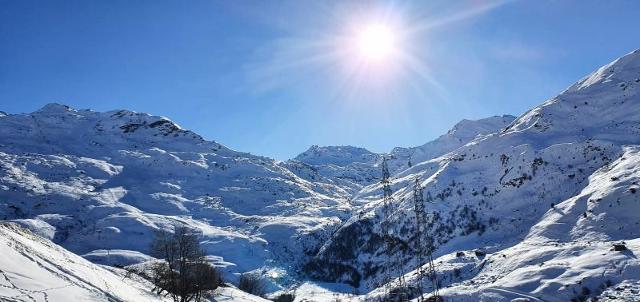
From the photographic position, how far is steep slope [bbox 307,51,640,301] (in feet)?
213

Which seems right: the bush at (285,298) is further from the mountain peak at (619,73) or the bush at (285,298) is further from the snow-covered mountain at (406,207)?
the mountain peak at (619,73)

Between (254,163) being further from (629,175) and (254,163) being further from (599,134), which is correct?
(629,175)

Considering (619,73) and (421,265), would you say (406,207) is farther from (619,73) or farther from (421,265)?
(619,73)

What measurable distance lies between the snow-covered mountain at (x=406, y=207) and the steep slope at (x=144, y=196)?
0.56 metres

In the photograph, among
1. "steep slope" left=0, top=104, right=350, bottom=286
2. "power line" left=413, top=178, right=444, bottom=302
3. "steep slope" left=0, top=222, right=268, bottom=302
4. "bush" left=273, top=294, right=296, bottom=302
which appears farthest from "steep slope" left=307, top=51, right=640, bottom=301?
"steep slope" left=0, top=222, right=268, bottom=302

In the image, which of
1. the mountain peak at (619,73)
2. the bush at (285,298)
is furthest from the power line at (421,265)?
the mountain peak at (619,73)

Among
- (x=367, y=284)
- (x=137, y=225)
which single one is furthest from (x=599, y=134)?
(x=137, y=225)

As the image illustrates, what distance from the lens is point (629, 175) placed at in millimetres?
57000

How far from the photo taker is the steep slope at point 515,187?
65.1m

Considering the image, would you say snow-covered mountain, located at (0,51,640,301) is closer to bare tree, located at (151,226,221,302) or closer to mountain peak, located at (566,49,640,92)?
mountain peak, located at (566,49,640,92)

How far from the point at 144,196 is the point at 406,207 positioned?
80.9 metres

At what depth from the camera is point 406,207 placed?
305 feet

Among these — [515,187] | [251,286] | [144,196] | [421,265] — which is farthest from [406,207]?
[144,196]

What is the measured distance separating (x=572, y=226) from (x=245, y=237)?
76.4 m
